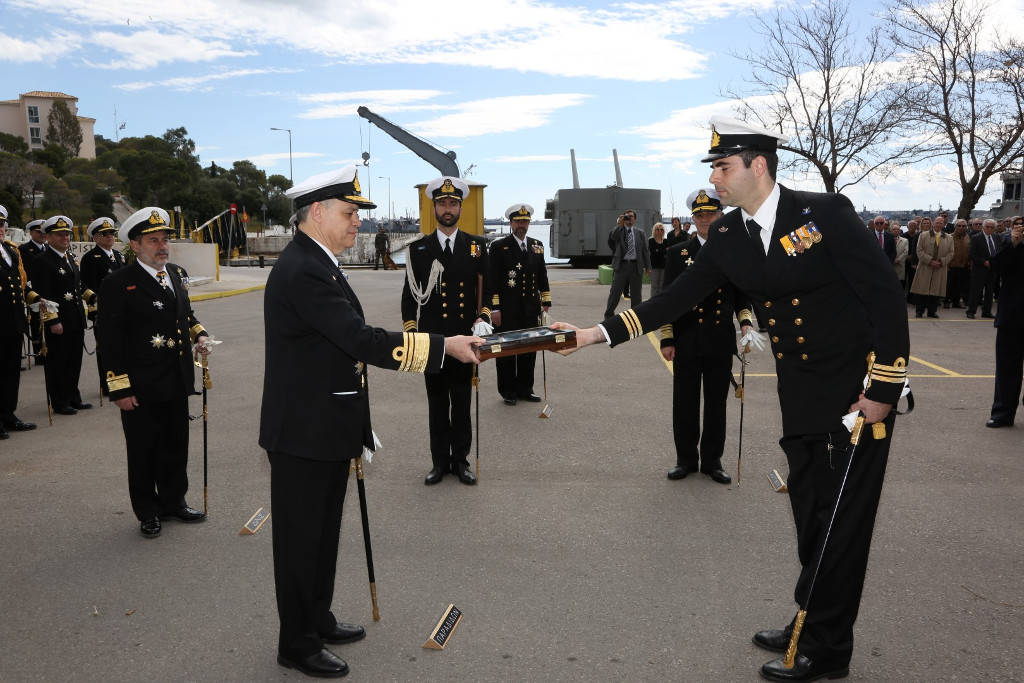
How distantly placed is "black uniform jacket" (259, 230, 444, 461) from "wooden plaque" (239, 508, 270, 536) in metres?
1.86

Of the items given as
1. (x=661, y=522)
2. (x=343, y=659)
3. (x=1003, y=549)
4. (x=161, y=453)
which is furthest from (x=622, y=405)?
(x=343, y=659)

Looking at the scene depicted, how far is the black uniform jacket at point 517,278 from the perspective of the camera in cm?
961

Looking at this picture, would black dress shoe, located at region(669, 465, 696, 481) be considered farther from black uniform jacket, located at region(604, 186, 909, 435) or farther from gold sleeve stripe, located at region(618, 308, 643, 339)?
black uniform jacket, located at region(604, 186, 909, 435)

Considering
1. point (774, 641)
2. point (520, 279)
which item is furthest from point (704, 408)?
point (520, 279)

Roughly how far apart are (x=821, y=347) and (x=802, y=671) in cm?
143

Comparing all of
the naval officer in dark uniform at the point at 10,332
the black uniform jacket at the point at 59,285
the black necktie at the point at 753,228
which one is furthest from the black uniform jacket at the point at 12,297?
the black necktie at the point at 753,228

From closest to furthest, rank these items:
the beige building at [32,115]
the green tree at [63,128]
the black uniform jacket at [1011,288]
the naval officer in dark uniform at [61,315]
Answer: the black uniform jacket at [1011,288] → the naval officer in dark uniform at [61,315] → the green tree at [63,128] → the beige building at [32,115]

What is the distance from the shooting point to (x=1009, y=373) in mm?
7863

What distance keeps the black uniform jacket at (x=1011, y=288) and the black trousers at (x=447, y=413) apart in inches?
209

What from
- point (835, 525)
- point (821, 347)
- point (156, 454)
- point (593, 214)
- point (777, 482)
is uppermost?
point (593, 214)

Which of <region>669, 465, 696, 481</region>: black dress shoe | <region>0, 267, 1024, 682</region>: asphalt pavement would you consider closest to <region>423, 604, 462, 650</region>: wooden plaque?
<region>0, 267, 1024, 682</region>: asphalt pavement

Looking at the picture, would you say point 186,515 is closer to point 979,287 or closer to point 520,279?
point 520,279

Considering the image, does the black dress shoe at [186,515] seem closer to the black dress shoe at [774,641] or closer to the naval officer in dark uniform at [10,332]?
the naval officer in dark uniform at [10,332]

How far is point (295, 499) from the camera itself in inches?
141
